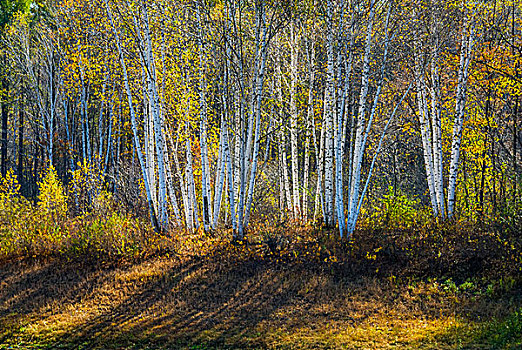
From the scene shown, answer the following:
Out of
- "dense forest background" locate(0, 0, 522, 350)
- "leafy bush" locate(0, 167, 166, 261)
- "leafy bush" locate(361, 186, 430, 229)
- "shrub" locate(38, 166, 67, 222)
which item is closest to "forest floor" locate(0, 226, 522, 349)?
"dense forest background" locate(0, 0, 522, 350)

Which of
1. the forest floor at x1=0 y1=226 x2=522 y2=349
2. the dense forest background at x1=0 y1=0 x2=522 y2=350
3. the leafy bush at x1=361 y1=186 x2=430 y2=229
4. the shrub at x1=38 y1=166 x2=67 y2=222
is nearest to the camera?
the forest floor at x1=0 y1=226 x2=522 y2=349

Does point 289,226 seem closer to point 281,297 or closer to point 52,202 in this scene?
point 281,297

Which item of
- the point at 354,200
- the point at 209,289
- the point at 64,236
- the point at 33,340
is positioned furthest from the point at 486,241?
the point at 64,236

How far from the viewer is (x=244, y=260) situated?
825cm

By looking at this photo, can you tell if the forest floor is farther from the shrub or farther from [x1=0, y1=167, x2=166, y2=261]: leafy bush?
the shrub

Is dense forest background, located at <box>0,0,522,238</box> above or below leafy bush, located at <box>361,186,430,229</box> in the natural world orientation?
above

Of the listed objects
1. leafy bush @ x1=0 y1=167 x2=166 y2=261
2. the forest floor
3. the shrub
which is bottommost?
the forest floor

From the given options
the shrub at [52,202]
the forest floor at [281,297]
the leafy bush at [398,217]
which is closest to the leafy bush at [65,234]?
the shrub at [52,202]

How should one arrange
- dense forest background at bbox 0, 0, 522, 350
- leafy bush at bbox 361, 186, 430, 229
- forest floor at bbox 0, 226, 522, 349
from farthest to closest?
leafy bush at bbox 361, 186, 430, 229
dense forest background at bbox 0, 0, 522, 350
forest floor at bbox 0, 226, 522, 349

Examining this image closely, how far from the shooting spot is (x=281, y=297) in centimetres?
690

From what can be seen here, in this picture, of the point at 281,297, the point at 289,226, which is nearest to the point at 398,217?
the point at 289,226

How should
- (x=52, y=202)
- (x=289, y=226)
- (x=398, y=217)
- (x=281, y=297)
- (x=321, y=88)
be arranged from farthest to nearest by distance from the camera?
1. (x=52, y=202)
2. (x=321, y=88)
3. (x=289, y=226)
4. (x=398, y=217)
5. (x=281, y=297)

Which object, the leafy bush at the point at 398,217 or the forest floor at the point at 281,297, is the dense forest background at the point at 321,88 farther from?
the forest floor at the point at 281,297

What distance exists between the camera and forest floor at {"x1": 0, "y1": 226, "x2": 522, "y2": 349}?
562 cm
